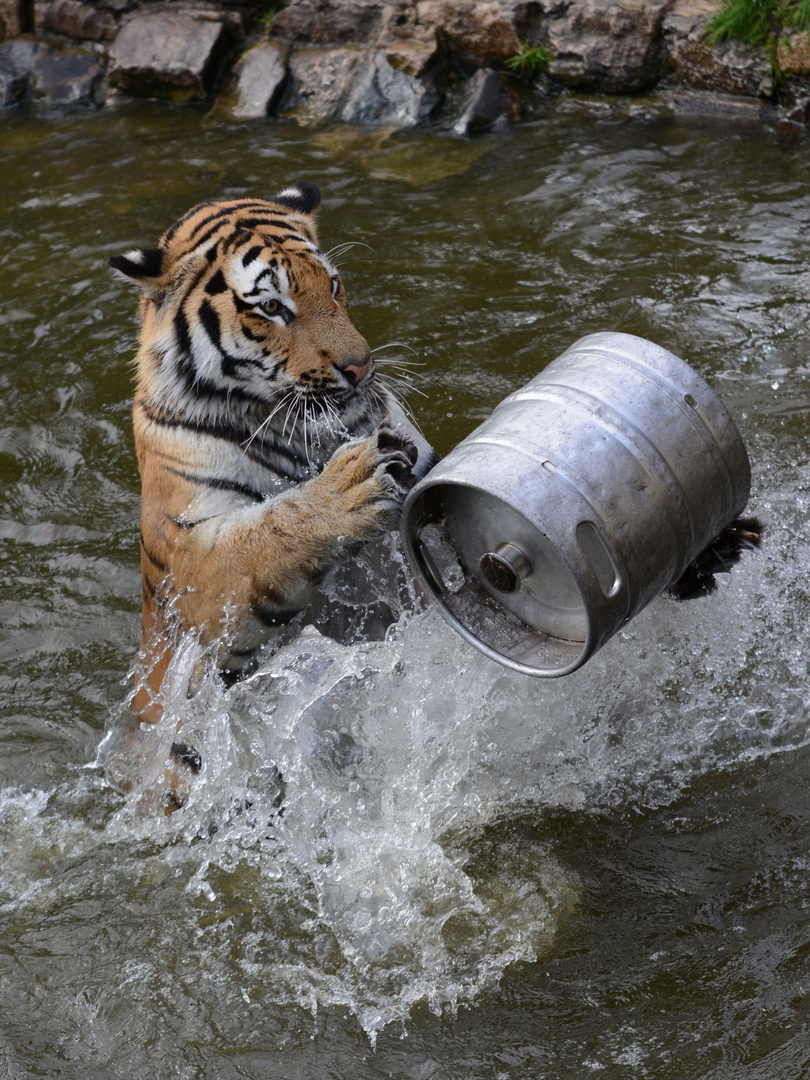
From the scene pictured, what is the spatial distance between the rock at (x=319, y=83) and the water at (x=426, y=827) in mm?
3417

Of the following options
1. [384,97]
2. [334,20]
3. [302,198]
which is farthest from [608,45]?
[302,198]

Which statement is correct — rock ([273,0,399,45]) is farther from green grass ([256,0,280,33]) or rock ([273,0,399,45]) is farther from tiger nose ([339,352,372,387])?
tiger nose ([339,352,372,387])

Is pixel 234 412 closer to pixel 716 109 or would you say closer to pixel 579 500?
pixel 579 500

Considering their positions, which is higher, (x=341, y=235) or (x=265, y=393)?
(x=265, y=393)

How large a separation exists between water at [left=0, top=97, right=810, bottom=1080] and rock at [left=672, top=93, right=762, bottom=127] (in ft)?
7.03

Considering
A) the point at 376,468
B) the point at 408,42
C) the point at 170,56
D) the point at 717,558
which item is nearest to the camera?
the point at 376,468

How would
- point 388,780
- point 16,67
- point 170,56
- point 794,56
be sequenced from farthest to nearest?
1. point 16,67
2. point 170,56
3. point 794,56
4. point 388,780

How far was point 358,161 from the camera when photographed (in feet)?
21.4

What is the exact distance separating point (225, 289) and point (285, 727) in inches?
45.5

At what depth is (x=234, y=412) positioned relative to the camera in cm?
269

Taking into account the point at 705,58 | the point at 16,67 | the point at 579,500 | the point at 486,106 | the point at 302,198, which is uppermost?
the point at 302,198

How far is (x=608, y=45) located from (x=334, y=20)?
2.08 metres

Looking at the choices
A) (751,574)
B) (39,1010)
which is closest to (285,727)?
(39,1010)

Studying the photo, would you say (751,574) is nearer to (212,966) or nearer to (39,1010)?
(212,966)
